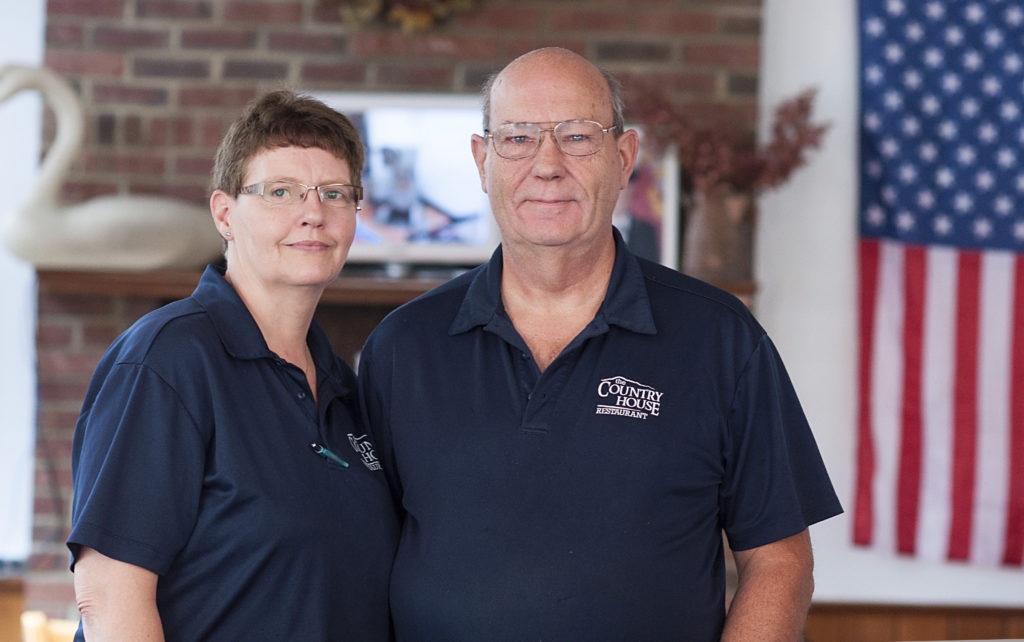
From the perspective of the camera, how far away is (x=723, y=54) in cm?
323

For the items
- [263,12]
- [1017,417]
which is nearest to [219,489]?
[263,12]

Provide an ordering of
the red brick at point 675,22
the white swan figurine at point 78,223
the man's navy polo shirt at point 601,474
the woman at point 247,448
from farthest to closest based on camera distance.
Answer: the red brick at point 675,22 → the white swan figurine at point 78,223 → the man's navy polo shirt at point 601,474 → the woman at point 247,448

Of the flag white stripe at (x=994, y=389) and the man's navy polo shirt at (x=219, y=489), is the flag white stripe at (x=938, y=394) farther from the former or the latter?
the man's navy polo shirt at (x=219, y=489)

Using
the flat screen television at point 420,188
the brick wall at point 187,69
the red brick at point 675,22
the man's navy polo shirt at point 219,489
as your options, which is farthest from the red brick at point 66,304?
the red brick at point 675,22

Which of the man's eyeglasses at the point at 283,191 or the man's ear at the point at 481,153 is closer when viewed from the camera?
the man's eyeglasses at the point at 283,191

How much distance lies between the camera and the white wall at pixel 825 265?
3324mm

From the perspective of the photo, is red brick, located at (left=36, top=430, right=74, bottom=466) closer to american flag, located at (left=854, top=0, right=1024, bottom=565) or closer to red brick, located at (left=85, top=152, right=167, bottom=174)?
red brick, located at (left=85, top=152, right=167, bottom=174)

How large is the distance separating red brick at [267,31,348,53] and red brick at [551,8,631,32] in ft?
2.21

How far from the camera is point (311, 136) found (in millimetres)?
1588

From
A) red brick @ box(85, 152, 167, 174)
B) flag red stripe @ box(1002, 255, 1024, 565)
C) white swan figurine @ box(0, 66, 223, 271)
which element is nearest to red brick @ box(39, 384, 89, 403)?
white swan figurine @ box(0, 66, 223, 271)

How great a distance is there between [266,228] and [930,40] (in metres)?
2.54

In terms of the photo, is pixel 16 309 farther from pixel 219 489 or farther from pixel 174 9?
pixel 219 489

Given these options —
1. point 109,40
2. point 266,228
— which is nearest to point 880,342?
point 266,228

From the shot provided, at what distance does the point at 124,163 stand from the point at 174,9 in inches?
19.7
